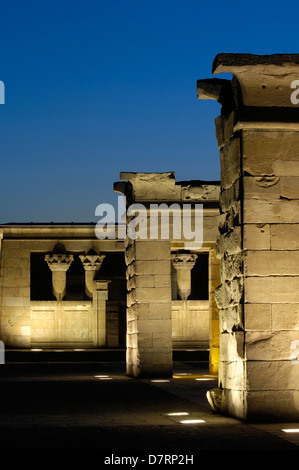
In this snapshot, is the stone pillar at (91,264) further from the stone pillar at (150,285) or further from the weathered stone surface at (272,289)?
the weathered stone surface at (272,289)

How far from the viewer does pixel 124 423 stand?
8820 millimetres

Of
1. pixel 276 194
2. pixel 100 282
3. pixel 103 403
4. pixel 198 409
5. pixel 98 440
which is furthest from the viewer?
pixel 100 282

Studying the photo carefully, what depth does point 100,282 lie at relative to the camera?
2930cm

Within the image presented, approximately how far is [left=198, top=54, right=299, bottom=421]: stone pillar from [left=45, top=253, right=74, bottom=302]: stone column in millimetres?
19816

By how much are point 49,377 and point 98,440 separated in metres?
10.1

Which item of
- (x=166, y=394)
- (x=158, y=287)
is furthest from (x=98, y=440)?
(x=158, y=287)

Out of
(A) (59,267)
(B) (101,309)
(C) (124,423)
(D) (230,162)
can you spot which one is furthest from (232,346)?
(A) (59,267)

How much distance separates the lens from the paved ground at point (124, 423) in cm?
714

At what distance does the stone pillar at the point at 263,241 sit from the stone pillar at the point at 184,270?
1912cm

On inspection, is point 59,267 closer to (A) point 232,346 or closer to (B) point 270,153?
(A) point 232,346

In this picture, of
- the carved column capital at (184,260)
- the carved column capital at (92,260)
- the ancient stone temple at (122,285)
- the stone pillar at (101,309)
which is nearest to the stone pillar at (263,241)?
the ancient stone temple at (122,285)

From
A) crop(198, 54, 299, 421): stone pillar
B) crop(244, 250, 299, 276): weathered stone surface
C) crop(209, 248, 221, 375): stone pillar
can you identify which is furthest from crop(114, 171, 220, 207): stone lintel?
crop(244, 250, 299, 276): weathered stone surface

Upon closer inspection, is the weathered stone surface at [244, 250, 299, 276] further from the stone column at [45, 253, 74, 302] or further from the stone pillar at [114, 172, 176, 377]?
the stone column at [45, 253, 74, 302]

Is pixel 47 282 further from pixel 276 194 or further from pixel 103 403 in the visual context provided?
pixel 276 194
